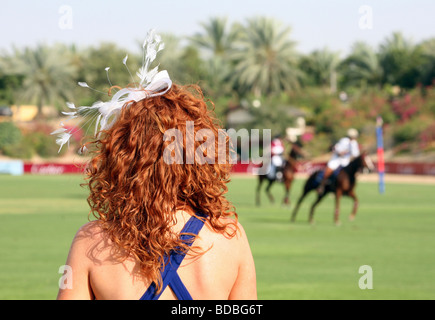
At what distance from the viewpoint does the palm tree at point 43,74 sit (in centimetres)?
8156

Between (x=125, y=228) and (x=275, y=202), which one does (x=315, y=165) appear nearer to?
(x=275, y=202)

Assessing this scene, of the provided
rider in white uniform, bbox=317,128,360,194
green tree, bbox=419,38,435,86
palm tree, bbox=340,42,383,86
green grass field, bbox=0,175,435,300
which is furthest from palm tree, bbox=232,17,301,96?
rider in white uniform, bbox=317,128,360,194

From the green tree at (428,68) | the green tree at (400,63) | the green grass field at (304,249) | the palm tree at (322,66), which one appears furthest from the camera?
the palm tree at (322,66)

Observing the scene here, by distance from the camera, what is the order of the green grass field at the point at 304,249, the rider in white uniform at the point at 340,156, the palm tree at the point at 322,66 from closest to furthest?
1. the green grass field at the point at 304,249
2. the rider in white uniform at the point at 340,156
3. the palm tree at the point at 322,66

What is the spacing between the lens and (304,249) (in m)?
14.4

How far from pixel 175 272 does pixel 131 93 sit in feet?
2.30

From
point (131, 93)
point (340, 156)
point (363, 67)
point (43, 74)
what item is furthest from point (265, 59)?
point (131, 93)

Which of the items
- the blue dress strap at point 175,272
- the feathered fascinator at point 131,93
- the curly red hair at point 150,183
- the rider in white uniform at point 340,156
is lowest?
the rider in white uniform at point 340,156

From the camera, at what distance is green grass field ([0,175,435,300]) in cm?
1031

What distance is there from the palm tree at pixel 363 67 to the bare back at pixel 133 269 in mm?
79661

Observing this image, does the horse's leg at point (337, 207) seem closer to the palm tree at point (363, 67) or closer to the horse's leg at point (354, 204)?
the horse's leg at point (354, 204)

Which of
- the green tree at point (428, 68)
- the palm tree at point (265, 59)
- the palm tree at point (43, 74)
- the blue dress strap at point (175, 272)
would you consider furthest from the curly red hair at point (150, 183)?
the palm tree at point (43, 74)

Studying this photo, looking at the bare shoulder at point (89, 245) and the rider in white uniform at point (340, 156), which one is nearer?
the bare shoulder at point (89, 245)
